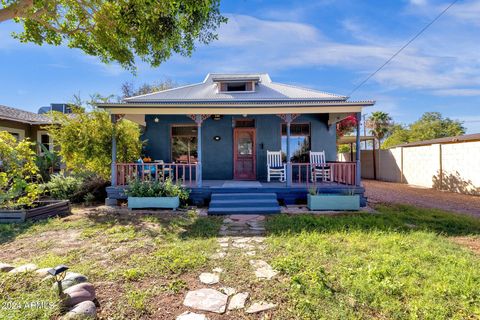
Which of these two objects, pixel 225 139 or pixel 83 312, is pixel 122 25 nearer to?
pixel 225 139

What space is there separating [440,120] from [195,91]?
38.1 metres

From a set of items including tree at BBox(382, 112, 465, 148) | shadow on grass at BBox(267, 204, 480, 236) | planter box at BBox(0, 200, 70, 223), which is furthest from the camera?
tree at BBox(382, 112, 465, 148)

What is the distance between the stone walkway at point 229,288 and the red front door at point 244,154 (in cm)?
459

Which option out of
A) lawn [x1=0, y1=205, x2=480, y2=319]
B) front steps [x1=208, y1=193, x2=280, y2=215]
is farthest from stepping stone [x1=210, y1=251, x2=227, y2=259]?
front steps [x1=208, y1=193, x2=280, y2=215]

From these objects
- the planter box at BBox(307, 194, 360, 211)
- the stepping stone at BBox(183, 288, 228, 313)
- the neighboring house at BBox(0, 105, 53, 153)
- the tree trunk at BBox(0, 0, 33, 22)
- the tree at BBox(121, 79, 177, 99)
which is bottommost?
the stepping stone at BBox(183, 288, 228, 313)

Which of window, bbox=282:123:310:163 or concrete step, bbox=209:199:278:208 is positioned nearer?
concrete step, bbox=209:199:278:208

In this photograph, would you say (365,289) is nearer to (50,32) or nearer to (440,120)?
(50,32)

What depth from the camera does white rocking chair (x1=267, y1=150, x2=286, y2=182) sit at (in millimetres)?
8586

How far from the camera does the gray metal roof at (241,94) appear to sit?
32.5 ft

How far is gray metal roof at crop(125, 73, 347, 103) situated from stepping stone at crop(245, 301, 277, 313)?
27.1 ft

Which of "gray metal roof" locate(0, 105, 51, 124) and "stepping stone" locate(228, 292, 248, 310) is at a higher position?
"gray metal roof" locate(0, 105, 51, 124)

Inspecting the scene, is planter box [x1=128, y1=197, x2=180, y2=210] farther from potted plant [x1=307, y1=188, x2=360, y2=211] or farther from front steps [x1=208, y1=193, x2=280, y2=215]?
potted plant [x1=307, y1=188, x2=360, y2=211]

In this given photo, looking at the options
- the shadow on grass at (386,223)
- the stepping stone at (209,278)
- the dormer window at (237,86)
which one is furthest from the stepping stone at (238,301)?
the dormer window at (237,86)

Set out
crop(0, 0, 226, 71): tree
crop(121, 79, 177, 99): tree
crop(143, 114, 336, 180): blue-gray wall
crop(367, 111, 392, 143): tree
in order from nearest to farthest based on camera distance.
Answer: crop(0, 0, 226, 71): tree < crop(143, 114, 336, 180): blue-gray wall < crop(367, 111, 392, 143): tree < crop(121, 79, 177, 99): tree
